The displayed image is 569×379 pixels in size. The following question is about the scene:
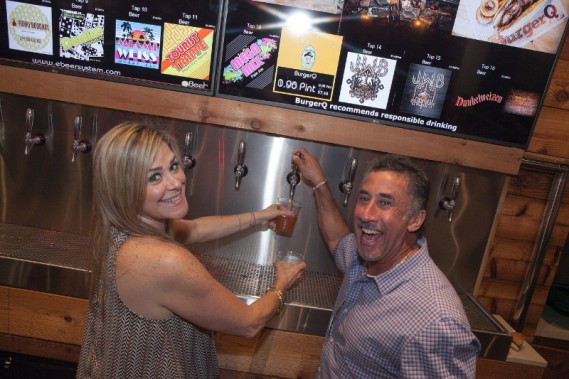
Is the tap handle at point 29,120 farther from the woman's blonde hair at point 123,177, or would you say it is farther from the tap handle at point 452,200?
the tap handle at point 452,200

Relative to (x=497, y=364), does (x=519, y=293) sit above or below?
above

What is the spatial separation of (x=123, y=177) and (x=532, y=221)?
238 centimetres

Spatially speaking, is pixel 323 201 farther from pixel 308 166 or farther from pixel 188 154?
pixel 188 154

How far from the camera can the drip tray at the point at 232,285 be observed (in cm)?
227

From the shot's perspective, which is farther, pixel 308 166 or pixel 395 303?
pixel 308 166

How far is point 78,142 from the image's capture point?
2514mm

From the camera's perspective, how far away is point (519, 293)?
2844 mm

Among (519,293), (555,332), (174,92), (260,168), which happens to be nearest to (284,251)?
(260,168)

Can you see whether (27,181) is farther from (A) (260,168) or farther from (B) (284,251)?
(B) (284,251)

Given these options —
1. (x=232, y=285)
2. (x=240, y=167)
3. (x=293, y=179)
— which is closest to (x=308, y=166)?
(x=293, y=179)

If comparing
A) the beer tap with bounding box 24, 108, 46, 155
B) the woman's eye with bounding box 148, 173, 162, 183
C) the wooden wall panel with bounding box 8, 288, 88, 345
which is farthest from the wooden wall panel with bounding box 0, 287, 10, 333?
the woman's eye with bounding box 148, 173, 162, 183

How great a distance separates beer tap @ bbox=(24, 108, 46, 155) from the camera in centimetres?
247

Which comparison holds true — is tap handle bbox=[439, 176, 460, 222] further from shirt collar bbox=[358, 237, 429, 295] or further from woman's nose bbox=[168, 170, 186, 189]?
woman's nose bbox=[168, 170, 186, 189]

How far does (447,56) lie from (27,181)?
2.45m
